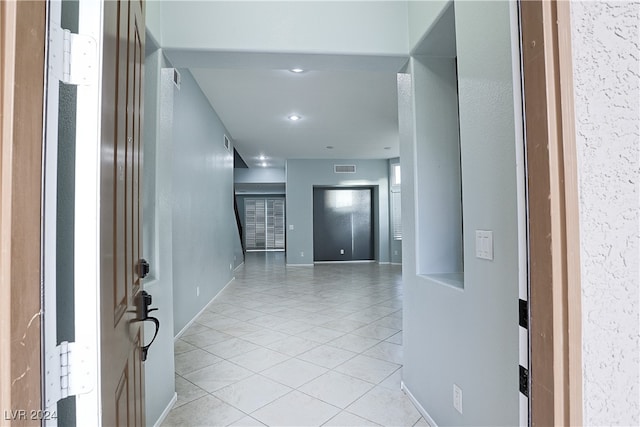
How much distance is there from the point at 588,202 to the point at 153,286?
1924mm

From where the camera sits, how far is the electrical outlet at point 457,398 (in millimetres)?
1558

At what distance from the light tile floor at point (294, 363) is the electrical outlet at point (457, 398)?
0.42m

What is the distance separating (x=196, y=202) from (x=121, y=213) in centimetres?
298

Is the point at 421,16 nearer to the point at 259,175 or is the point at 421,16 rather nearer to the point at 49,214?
the point at 49,214

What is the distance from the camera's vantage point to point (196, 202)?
376 centimetres

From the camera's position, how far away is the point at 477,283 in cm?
142

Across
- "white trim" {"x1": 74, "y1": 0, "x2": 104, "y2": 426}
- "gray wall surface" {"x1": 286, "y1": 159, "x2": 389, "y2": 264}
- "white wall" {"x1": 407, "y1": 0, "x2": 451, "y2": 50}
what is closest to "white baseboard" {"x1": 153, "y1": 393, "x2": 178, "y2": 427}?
"white trim" {"x1": 74, "y1": 0, "x2": 104, "y2": 426}

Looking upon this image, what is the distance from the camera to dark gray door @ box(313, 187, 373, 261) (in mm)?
8953

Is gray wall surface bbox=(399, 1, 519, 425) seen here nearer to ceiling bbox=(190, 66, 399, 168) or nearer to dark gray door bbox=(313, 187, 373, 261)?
ceiling bbox=(190, 66, 399, 168)

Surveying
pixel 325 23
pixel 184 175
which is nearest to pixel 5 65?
pixel 325 23

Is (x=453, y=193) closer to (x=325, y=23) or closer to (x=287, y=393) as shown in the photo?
(x=325, y=23)

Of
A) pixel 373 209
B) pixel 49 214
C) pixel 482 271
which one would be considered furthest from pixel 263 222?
pixel 49 214

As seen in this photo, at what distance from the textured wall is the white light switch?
0.80 metres

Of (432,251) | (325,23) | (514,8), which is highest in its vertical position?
(325,23)
